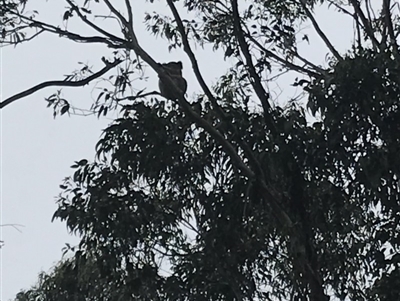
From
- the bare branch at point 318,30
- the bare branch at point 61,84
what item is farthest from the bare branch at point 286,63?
the bare branch at point 61,84

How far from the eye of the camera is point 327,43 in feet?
31.6

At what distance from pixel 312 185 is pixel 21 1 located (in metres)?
2.99

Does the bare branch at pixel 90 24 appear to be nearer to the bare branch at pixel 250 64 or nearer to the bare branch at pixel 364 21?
the bare branch at pixel 250 64

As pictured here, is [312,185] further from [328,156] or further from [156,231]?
[156,231]

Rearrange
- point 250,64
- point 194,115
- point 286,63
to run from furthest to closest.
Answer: point 286,63 < point 250,64 < point 194,115

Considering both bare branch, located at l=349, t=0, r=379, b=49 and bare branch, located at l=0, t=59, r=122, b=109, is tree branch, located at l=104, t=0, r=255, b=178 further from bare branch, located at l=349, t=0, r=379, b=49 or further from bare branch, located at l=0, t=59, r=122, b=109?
bare branch, located at l=349, t=0, r=379, b=49

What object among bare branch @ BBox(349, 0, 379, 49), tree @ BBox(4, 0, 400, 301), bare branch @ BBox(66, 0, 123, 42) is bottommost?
tree @ BBox(4, 0, 400, 301)

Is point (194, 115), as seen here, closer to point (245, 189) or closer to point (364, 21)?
point (245, 189)

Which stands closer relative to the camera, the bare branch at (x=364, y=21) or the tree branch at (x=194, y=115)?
the tree branch at (x=194, y=115)

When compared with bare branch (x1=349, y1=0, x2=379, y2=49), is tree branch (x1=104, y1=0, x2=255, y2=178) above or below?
below

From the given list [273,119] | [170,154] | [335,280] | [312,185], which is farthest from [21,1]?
[335,280]

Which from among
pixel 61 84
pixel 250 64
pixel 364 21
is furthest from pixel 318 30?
pixel 61 84

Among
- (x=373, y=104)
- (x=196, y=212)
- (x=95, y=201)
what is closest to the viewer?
(x=373, y=104)

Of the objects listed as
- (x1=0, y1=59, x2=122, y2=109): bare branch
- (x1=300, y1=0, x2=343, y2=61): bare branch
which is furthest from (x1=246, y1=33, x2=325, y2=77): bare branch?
(x1=0, y1=59, x2=122, y2=109): bare branch
